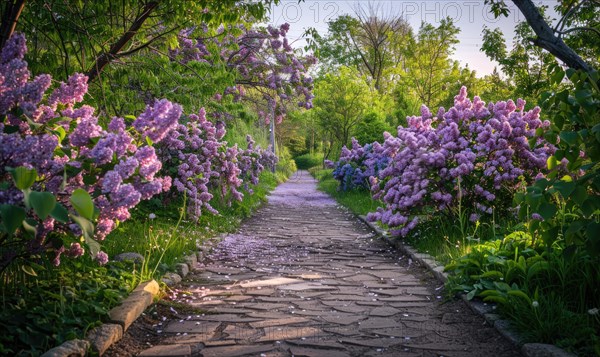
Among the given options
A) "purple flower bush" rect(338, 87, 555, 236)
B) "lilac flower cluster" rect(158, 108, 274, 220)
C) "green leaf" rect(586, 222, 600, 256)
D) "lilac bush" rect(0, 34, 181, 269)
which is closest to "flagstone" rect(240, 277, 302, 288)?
"lilac bush" rect(0, 34, 181, 269)

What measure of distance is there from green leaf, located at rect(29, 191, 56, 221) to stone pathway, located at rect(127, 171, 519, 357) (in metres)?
2.18

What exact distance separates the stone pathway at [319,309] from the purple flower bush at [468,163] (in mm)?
950

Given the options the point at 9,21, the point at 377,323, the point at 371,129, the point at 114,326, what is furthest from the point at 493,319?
the point at 371,129

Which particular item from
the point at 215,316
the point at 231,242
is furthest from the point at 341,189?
the point at 215,316

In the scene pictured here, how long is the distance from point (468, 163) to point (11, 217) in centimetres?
642

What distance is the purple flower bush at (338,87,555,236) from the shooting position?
7.50 metres

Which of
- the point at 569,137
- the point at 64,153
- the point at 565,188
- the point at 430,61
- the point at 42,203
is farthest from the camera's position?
the point at 430,61

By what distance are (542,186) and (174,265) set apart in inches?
164

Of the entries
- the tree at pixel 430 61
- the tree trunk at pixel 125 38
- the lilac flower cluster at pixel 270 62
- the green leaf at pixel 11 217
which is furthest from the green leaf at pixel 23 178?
the tree at pixel 430 61

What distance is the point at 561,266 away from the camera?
445 cm

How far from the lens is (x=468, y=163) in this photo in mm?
7449

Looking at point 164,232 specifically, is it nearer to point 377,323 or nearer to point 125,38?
point 125,38

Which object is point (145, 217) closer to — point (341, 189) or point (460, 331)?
point (460, 331)

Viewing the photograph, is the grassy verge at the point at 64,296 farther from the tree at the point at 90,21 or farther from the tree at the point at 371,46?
the tree at the point at 371,46
